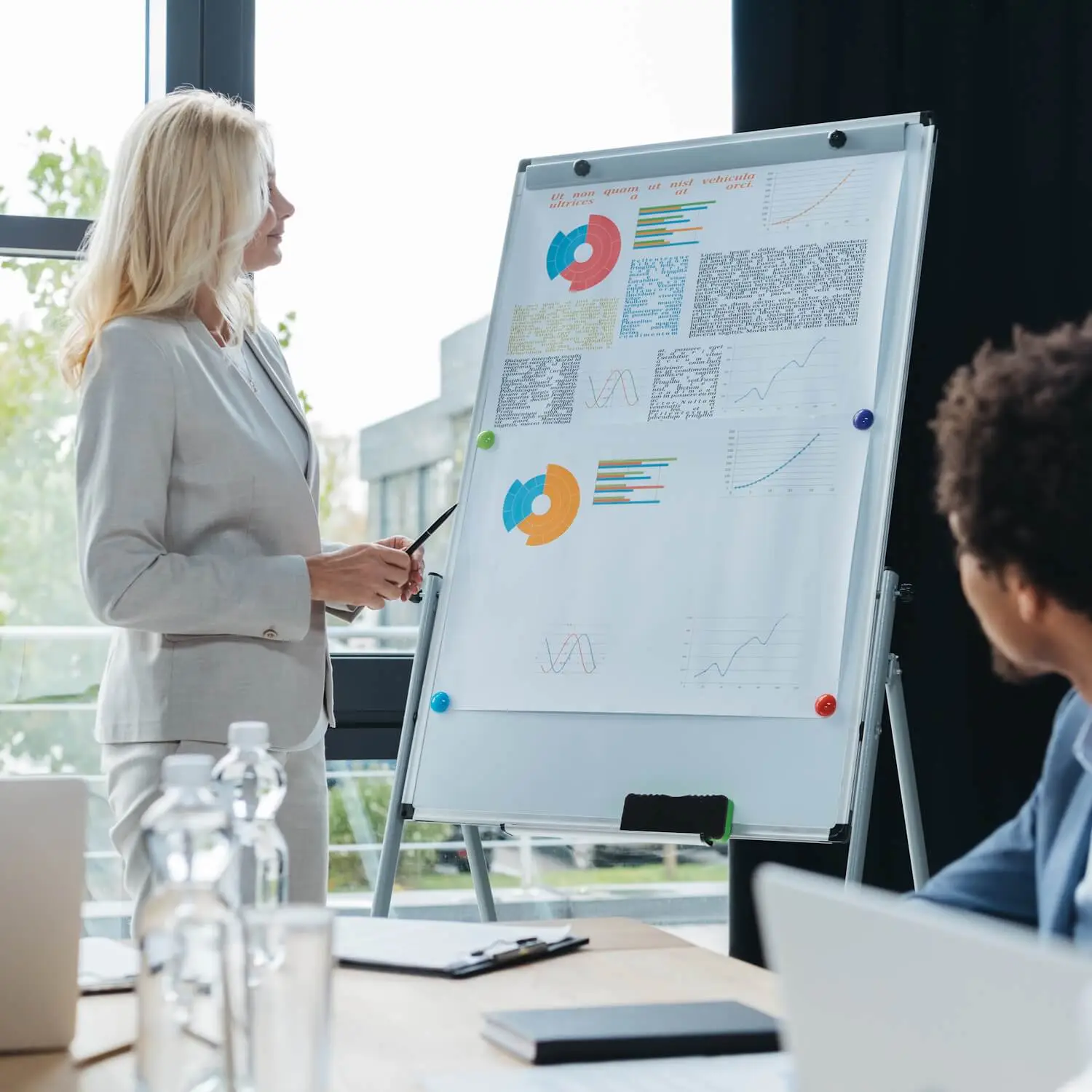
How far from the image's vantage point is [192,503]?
78.0 inches

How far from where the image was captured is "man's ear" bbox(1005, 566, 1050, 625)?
1066mm

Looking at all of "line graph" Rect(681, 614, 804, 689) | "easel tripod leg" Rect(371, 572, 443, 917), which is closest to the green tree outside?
"easel tripod leg" Rect(371, 572, 443, 917)

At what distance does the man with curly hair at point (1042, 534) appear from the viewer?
101 centimetres

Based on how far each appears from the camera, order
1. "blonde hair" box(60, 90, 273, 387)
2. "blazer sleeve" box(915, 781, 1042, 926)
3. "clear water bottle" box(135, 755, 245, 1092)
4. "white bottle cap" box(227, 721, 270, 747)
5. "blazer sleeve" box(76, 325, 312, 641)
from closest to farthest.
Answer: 1. "clear water bottle" box(135, 755, 245, 1092)
2. "white bottle cap" box(227, 721, 270, 747)
3. "blazer sleeve" box(915, 781, 1042, 926)
4. "blazer sleeve" box(76, 325, 312, 641)
5. "blonde hair" box(60, 90, 273, 387)

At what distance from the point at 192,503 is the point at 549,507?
59 centimetres

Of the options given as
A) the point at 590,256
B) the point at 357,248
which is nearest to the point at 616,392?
the point at 590,256

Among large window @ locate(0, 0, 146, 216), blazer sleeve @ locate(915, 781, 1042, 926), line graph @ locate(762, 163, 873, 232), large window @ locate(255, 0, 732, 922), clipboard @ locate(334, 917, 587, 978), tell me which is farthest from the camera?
large window @ locate(255, 0, 732, 922)

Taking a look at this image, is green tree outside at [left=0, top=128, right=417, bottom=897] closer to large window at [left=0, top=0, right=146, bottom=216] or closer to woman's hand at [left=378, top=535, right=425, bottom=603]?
large window at [left=0, top=0, right=146, bottom=216]

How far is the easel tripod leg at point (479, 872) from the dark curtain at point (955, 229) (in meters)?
0.69

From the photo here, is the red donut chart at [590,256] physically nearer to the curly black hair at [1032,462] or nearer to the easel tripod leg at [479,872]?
the easel tripod leg at [479,872]

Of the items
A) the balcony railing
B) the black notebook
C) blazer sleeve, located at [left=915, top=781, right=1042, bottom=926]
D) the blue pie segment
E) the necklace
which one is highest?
the necklace

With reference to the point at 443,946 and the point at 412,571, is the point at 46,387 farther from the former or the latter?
the point at 443,946

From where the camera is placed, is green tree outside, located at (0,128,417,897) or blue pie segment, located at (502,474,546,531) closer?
blue pie segment, located at (502,474,546,531)

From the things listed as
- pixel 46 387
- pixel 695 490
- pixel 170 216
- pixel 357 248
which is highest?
pixel 357 248
